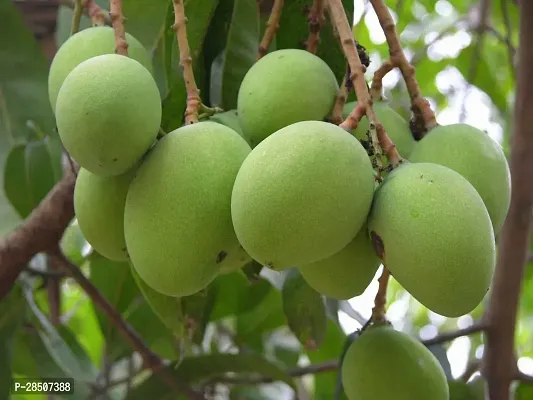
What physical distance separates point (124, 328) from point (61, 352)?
0.11m

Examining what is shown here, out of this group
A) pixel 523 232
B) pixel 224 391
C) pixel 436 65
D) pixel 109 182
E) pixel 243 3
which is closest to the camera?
pixel 109 182

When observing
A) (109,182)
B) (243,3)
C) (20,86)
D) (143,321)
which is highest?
(243,3)

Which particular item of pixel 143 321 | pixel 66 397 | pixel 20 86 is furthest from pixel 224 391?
pixel 20 86

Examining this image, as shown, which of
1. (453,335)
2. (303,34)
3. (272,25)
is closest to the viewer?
(272,25)

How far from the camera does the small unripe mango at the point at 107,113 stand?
0.56 metres

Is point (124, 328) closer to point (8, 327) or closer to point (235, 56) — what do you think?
point (8, 327)

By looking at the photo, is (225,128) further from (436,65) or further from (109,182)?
(436,65)

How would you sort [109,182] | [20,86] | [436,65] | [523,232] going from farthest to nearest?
[436,65] < [20,86] < [523,232] < [109,182]

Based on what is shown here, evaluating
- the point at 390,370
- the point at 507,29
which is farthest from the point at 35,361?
the point at 507,29

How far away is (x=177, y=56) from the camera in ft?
2.55

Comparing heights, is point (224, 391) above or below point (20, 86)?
below

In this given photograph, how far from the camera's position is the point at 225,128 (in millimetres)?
604

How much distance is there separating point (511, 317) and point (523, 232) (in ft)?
0.46

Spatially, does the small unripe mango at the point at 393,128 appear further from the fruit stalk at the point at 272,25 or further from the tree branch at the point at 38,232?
the tree branch at the point at 38,232
